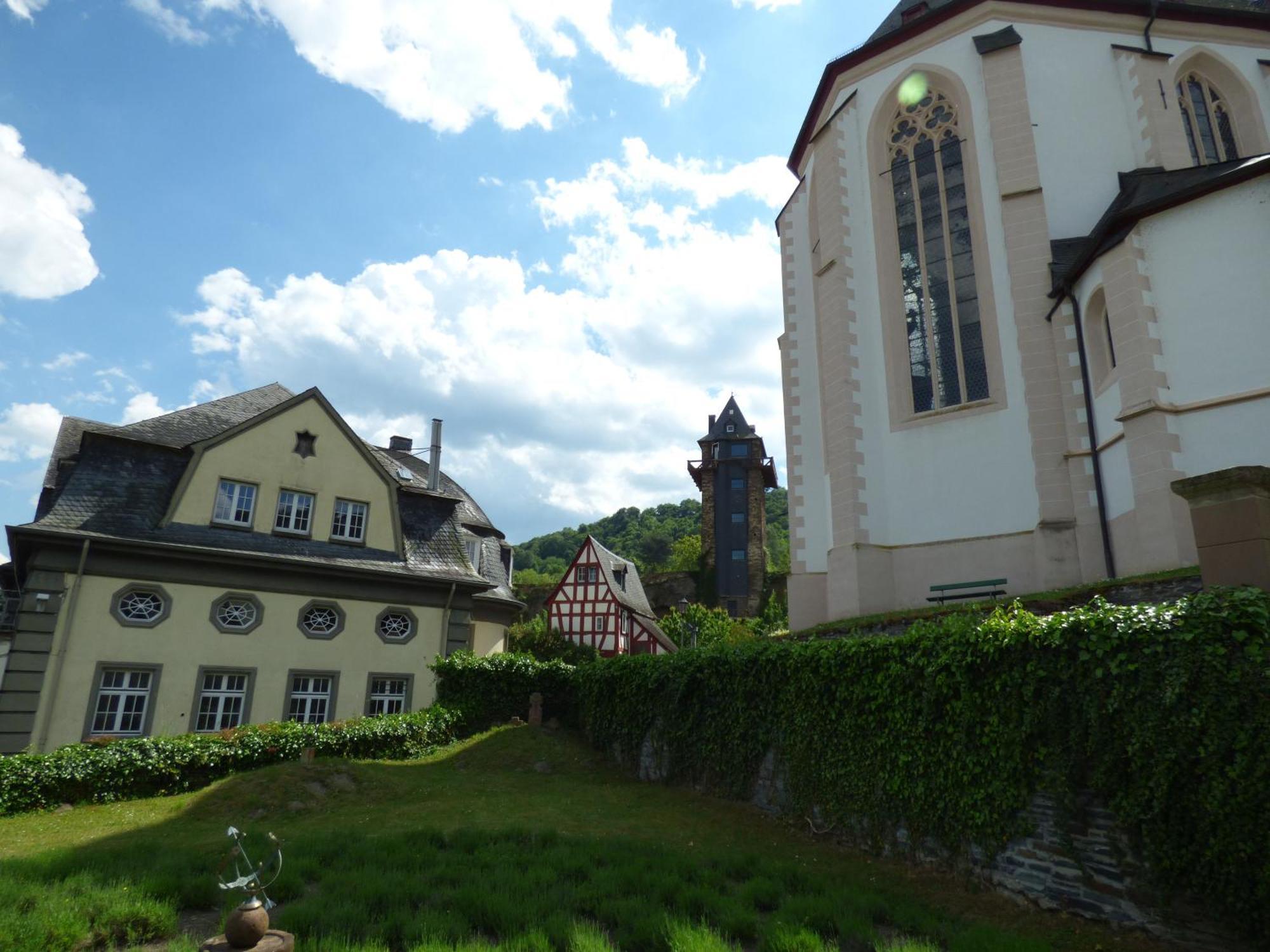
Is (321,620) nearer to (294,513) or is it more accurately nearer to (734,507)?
(294,513)

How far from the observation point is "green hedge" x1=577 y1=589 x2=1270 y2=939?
Result: 5.31 meters

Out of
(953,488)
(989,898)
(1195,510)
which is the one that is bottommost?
(989,898)

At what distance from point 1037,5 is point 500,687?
21.1 metres

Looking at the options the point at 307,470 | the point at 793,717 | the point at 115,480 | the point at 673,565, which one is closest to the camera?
the point at 793,717

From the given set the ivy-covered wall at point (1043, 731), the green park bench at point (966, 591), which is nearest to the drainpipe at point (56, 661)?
the ivy-covered wall at point (1043, 731)

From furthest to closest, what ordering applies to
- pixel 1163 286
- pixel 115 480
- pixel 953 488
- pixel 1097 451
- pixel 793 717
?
1. pixel 115 480
2. pixel 953 488
3. pixel 1097 451
4. pixel 1163 286
5. pixel 793 717

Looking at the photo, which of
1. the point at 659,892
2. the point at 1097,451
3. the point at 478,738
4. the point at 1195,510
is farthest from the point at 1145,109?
the point at 478,738

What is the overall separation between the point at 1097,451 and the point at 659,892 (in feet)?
40.3

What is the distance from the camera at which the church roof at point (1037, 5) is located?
58.7ft

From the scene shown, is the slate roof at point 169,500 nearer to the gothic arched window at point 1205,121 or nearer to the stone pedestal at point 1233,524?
the stone pedestal at point 1233,524

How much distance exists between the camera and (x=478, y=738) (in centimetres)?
1831

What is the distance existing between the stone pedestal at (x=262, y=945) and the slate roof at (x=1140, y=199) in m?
15.6

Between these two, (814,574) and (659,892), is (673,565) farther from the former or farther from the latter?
(659,892)

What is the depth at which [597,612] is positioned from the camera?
3734cm
